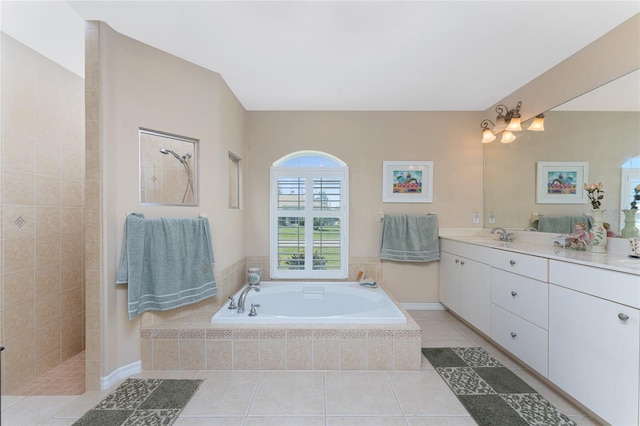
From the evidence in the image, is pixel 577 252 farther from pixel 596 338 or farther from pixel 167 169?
pixel 167 169

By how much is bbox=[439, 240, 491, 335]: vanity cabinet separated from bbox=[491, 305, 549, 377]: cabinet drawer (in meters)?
0.11

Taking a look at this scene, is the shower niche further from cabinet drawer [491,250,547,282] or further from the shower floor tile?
cabinet drawer [491,250,547,282]

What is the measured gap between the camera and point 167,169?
A: 2.28m

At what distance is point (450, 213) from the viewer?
10.8 ft

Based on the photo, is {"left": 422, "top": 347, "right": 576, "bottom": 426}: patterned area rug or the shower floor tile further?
the shower floor tile

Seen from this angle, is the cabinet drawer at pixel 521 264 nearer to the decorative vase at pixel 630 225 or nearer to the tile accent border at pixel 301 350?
the decorative vase at pixel 630 225

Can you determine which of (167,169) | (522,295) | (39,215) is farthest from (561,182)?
(39,215)

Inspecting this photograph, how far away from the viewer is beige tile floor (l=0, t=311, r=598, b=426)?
1613 mm

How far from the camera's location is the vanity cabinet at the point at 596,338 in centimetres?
139

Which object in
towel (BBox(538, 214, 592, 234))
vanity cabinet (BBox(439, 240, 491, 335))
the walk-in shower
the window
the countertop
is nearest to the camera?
the countertop

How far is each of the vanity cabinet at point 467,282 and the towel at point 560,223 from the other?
588 millimetres

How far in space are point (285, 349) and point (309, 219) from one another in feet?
5.11

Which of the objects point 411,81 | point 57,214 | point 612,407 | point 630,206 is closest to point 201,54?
point 57,214

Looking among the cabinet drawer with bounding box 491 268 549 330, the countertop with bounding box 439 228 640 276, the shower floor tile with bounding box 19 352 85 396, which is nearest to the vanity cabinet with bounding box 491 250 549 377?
the cabinet drawer with bounding box 491 268 549 330
